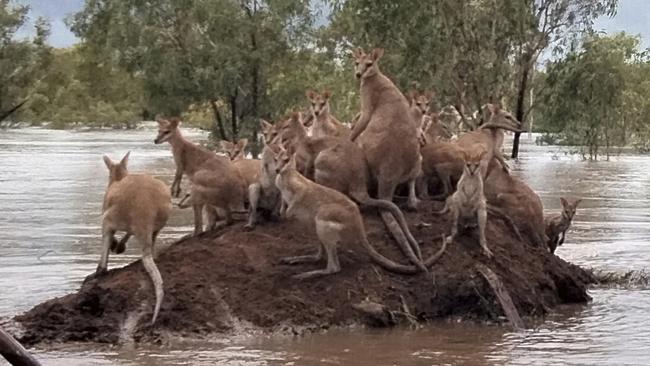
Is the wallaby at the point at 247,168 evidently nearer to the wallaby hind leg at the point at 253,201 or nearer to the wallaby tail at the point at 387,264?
the wallaby hind leg at the point at 253,201

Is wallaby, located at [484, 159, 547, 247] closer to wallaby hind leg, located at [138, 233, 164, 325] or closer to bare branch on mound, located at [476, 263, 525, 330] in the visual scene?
bare branch on mound, located at [476, 263, 525, 330]

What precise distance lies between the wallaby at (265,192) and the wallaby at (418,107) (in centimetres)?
195

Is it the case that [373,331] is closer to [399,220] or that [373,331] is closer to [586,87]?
[399,220]

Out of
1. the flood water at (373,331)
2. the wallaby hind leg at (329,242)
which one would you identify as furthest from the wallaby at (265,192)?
the flood water at (373,331)

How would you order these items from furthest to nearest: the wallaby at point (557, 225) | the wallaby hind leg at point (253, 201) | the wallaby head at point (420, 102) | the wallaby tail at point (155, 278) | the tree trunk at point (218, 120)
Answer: the tree trunk at point (218, 120), the wallaby at point (557, 225), the wallaby head at point (420, 102), the wallaby hind leg at point (253, 201), the wallaby tail at point (155, 278)

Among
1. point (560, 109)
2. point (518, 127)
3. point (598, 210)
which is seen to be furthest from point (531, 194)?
point (560, 109)

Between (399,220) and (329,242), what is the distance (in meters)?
1.11

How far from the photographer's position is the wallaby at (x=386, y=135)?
42.5ft

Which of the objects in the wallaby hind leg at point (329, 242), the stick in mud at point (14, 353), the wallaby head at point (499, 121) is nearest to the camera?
the stick in mud at point (14, 353)

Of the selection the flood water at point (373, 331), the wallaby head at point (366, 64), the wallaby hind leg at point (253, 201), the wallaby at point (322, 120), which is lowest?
the flood water at point (373, 331)

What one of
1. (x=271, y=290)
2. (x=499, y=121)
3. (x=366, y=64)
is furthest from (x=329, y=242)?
(x=499, y=121)

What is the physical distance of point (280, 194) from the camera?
1230 cm

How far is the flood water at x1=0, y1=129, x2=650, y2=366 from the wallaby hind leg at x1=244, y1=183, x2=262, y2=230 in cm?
163

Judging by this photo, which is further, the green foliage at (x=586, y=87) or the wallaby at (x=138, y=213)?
the green foliage at (x=586, y=87)
